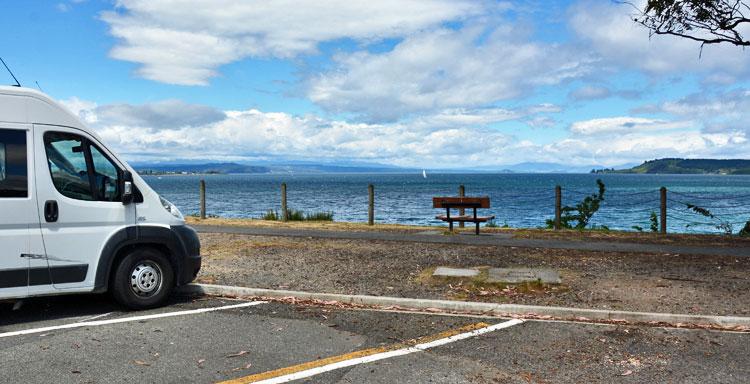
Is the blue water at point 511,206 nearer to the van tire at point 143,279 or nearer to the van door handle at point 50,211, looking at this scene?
the van tire at point 143,279

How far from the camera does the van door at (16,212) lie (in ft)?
20.8

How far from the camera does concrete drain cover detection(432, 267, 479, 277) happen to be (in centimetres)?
926

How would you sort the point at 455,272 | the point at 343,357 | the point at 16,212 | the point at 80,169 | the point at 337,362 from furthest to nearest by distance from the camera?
the point at 455,272
the point at 80,169
the point at 16,212
the point at 343,357
the point at 337,362

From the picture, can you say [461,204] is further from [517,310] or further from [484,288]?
[517,310]

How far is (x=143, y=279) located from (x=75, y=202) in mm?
1173

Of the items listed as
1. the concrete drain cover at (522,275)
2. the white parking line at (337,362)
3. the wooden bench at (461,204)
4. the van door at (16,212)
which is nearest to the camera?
the white parking line at (337,362)

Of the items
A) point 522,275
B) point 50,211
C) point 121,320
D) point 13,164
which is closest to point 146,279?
point 121,320

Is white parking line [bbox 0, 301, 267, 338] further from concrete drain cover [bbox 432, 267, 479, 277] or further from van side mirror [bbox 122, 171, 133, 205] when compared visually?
concrete drain cover [bbox 432, 267, 479, 277]

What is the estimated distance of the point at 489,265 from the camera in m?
10.5

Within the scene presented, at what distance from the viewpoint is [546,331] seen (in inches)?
247

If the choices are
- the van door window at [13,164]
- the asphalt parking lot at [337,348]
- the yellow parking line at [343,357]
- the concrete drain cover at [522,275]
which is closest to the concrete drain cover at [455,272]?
the concrete drain cover at [522,275]

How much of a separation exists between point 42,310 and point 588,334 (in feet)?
20.2

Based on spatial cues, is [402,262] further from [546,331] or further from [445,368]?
[445,368]

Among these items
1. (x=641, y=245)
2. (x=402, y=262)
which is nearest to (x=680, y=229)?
(x=641, y=245)
